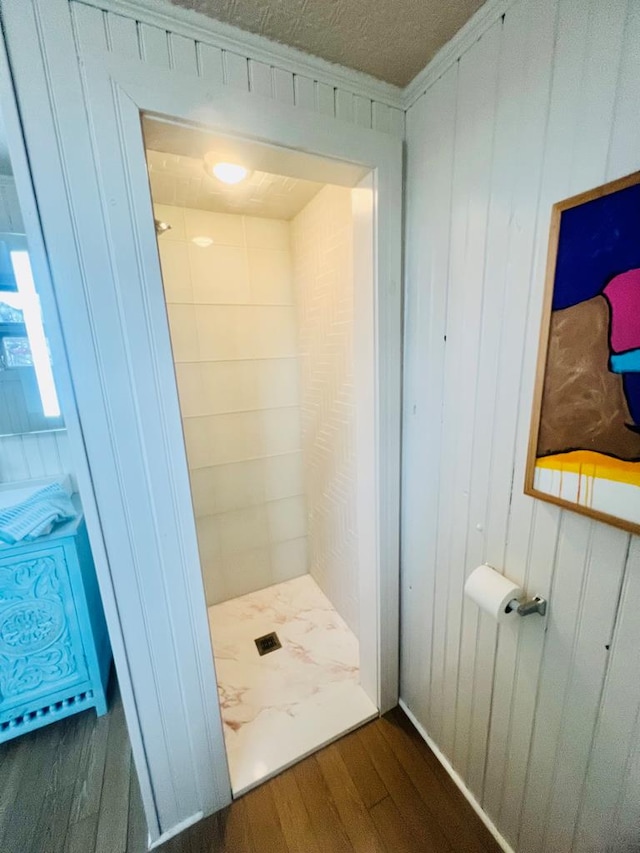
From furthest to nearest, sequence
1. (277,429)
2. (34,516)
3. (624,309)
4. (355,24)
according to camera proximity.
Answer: (277,429) < (34,516) < (355,24) < (624,309)

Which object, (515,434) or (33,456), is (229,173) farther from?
(33,456)

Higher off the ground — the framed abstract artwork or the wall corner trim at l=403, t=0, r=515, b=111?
the wall corner trim at l=403, t=0, r=515, b=111

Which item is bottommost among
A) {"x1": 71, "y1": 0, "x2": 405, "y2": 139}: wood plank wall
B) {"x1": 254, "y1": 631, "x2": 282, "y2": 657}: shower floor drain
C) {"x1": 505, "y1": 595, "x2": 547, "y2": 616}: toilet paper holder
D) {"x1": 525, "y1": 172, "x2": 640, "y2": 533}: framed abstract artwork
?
{"x1": 254, "y1": 631, "x2": 282, "y2": 657}: shower floor drain

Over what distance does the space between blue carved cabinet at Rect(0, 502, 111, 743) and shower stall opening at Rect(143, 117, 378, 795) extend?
0.52 meters

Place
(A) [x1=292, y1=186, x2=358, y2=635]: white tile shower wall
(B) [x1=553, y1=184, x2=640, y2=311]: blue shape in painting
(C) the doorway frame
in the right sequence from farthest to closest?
(A) [x1=292, y1=186, x2=358, y2=635]: white tile shower wall → (C) the doorway frame → (B) [x1=553, y1=184, x2=640, y2=311]: blue shape in painting

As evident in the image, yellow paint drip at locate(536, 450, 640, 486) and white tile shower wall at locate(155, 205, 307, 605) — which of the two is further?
white tile shower wall at locate(155, 205, 307, 605)

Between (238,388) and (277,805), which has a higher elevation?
(238,388)

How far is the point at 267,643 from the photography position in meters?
1.92

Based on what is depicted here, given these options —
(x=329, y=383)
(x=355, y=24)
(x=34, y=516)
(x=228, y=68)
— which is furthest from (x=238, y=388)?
(x=355, y=24)

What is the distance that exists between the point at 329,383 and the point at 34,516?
1443mm

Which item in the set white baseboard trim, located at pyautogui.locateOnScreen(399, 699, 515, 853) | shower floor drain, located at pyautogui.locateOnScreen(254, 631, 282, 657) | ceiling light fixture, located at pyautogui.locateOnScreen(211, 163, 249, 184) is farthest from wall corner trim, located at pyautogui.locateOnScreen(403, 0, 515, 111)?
shower floor drain, located at pyautogui.locateOnScreen(254, 631, 282, 657)

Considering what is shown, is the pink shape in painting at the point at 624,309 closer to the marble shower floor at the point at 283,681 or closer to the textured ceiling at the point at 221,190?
the textured ceiling at the point at 221,190

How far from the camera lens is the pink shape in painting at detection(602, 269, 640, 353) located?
1.99 ft

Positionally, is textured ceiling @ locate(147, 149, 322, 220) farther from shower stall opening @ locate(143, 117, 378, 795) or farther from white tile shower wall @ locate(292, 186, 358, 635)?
white tile shower wall @ locate(292, 186, 358, 635)
